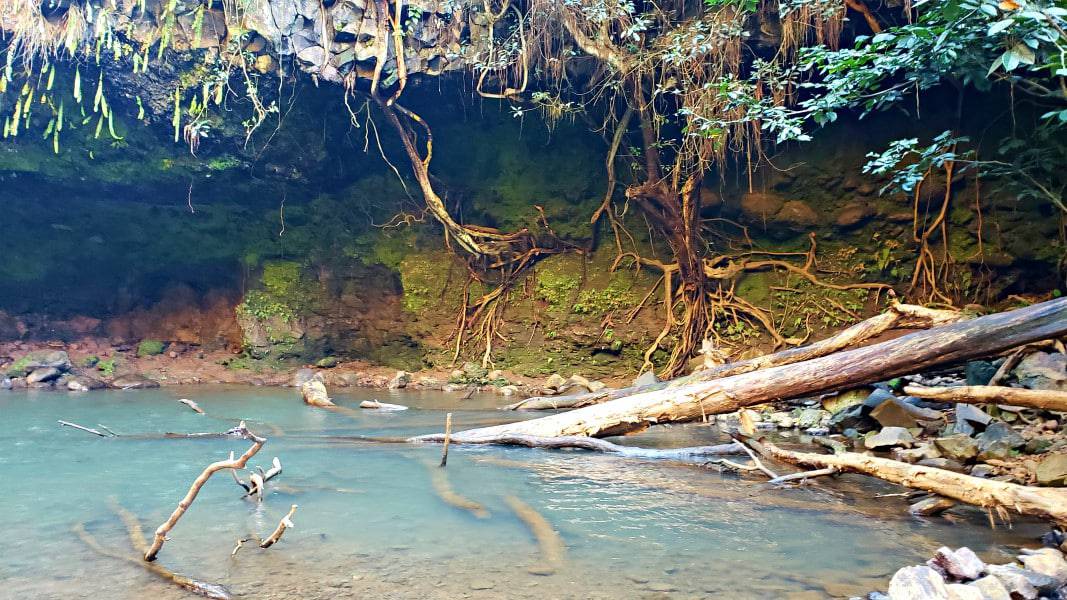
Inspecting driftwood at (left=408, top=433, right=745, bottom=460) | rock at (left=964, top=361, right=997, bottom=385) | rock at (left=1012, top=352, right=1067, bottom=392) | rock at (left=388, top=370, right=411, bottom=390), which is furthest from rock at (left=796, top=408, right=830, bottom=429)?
rock at (left=388, top=370, right=411, bottom=390)

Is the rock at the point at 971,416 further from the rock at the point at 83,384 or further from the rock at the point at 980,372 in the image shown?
the rock at the point at 83,384

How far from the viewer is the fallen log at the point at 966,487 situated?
2506 millimetres

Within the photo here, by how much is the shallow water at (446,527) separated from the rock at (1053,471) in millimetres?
311

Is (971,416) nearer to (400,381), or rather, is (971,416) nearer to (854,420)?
(854,420)

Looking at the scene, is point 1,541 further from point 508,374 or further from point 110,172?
point 110,172

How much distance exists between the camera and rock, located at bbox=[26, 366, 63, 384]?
898 cm

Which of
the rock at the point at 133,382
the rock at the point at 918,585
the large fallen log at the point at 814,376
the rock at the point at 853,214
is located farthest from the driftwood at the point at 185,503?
the rock at the point at 853,214

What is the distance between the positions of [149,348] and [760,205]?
9.89 m

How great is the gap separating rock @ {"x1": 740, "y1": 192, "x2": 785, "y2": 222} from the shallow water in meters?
5.79

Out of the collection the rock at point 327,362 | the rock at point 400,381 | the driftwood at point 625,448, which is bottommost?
the rock at point 400,381

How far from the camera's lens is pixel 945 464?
3.71 m

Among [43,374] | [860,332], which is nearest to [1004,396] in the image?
[860,332]

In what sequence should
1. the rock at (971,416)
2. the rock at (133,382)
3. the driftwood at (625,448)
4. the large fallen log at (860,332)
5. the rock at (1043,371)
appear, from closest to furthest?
the rock at (971,416)
the rock at (1043,371)
the driftwood at (625,448)
the large fallen log at (860,332)
the rock at (133,382)

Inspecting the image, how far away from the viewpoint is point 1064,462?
3055 mm
